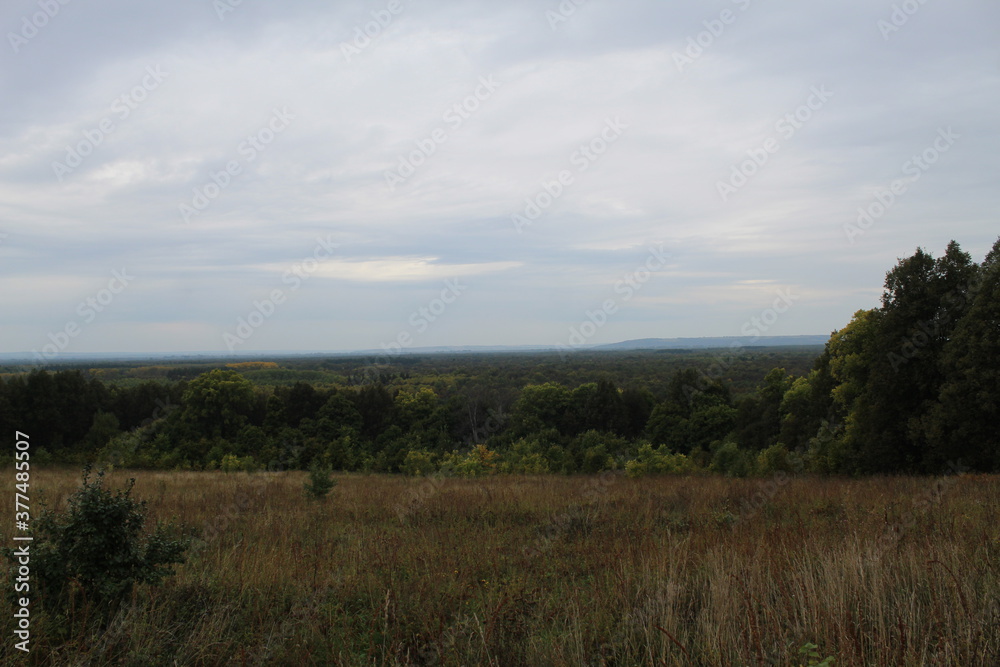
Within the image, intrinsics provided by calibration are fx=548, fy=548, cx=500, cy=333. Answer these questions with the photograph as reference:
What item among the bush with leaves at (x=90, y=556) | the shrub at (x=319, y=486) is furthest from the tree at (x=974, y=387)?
the bush with leaves at (x=90, y=556)

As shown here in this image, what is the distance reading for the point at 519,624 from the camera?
404 centimetres

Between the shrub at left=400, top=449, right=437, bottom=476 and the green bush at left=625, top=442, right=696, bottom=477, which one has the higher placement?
the green bush at left=625, top=442, right=696, bottom=477

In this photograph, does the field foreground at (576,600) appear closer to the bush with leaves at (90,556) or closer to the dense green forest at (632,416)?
the bush with leaves at (90,556)

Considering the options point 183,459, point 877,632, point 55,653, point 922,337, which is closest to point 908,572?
point 877,632

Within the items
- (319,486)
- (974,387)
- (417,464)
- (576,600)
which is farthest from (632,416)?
(576,600)

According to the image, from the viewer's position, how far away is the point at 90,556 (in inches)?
156

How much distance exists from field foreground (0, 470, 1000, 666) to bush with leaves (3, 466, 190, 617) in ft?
0.72

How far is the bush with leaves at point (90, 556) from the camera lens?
154 inches

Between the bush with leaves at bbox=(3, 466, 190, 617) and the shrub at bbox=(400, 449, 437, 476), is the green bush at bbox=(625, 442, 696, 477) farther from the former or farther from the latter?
the bush with leaves at bbox=(3, 466, 190, 617)

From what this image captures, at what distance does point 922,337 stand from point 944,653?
1938 centimetres

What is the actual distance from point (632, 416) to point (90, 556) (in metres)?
55.1

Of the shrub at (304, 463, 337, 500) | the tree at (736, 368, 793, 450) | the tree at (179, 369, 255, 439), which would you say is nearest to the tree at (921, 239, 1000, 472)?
the shrub at (304, 463, 337, 500)

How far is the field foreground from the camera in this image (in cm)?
349

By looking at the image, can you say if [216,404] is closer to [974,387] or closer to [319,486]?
[319,486]
